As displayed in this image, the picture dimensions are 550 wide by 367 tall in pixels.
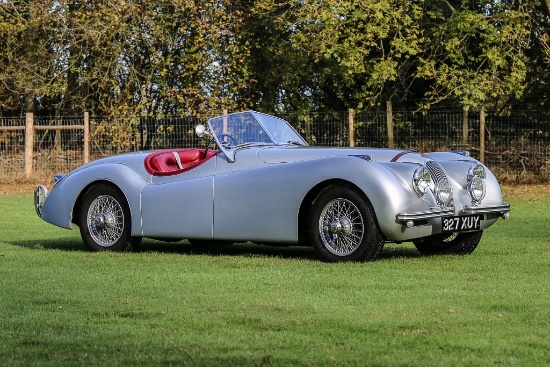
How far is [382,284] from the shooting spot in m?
9.16

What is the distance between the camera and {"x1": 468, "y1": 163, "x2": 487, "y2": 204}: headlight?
11.8 m

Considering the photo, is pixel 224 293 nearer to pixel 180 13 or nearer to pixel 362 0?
pixel 362 0

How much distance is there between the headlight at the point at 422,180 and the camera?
1099 centimetres

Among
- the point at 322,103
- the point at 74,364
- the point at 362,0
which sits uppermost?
the point at 362,0

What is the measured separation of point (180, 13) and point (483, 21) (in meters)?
10.1

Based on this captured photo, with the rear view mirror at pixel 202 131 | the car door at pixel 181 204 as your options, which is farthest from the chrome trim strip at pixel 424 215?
the rear view mirror at pixel 202 131

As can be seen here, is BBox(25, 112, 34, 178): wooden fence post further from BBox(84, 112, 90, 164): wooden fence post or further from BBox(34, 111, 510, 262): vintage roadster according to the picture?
BBox(34, 111, 510, 262): vintage roadster

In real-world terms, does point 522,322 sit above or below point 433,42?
below

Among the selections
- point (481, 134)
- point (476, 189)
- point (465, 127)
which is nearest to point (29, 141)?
point (465, 127)

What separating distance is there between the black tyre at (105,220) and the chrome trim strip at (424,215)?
135 inches

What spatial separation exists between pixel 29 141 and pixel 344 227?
76.4ft

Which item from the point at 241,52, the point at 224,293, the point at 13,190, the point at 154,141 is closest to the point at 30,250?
the point at 224,293

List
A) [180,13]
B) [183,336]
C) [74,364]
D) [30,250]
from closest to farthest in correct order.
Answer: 1. [74,364]
2. [183,336]
3. [30,250]
4. [180,13]

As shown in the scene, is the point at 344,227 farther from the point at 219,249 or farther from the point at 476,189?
the point at 219,249
